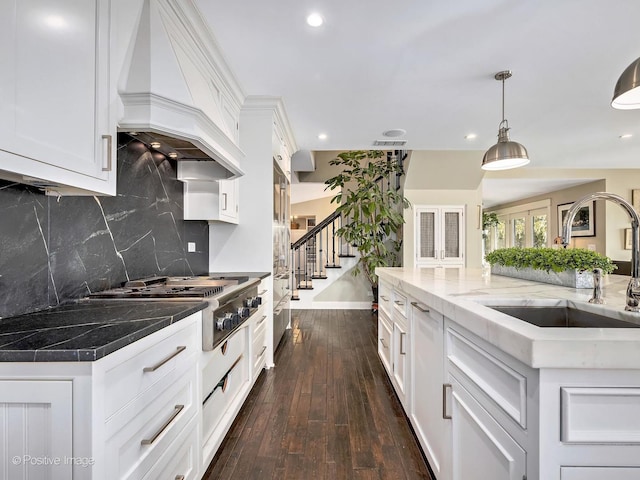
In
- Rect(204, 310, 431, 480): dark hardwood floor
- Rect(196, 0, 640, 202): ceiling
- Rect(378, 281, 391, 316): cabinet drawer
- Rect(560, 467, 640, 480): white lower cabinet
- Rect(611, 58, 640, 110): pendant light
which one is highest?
Rect(196, 0, 640, 202): ceiling

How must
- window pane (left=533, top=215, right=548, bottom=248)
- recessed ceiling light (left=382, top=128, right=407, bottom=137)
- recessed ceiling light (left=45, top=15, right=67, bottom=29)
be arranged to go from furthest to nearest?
window pane (left=533, top=215, right=548, bottom=248) → recessed ceiling light (left=382, top=128, right=407, bottom=137) → recessed ceiling light (left=45, top=15, right=67, bottom=29)

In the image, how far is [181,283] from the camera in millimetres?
2182

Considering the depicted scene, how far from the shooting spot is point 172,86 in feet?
5.33

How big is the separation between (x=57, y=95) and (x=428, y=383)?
6.35 ft

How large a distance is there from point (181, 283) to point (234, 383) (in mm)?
752

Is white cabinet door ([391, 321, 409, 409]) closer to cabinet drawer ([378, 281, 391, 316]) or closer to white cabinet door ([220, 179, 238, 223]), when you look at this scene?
cabinet drawer ([378, 281, 391, 316])

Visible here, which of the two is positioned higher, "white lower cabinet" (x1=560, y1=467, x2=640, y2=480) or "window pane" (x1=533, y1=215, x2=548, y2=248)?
"window pane" (x1=533, y1=215, x2=548, y2=248)

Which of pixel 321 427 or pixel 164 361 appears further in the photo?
pixel 321 427

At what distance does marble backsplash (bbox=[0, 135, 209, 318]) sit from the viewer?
1244 millimetres

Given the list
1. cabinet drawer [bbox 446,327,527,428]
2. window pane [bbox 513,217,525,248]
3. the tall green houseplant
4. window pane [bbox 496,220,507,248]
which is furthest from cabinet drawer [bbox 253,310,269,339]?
window pane [bbox 496,220,507,248]

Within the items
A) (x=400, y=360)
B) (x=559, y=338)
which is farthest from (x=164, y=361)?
(x=400, y=360)

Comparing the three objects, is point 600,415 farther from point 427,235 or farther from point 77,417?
point 427,235

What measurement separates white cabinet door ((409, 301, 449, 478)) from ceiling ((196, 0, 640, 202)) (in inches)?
70.8

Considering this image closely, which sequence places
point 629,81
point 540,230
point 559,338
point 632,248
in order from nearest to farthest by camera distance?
point 559,338 < point 632,248 < point 629,81 < point 540,230
